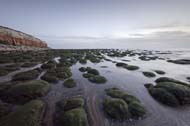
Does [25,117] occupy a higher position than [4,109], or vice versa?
[25,117]

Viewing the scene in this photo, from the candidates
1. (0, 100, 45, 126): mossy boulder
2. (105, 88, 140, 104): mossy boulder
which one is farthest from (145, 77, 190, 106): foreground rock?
(0, 100, 45, 126): mossy boulder

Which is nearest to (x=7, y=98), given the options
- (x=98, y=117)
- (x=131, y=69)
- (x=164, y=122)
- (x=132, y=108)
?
(x=98, y=117)

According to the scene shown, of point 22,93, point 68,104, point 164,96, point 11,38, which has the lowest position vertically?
point 164,96

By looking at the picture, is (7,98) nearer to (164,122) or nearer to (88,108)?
(88,108)

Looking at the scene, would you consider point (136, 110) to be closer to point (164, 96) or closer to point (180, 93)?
point (164, 96)

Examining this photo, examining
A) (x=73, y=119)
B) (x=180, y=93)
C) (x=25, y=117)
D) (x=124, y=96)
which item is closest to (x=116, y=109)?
(x=124, y=96)

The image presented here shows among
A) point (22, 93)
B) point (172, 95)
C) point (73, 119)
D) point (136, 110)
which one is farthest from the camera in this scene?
point (172, 95)

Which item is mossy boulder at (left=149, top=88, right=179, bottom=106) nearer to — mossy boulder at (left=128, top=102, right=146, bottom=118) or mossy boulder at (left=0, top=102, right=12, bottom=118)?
mossy boulder at (left=128, top=102, right=146, bottom=118)
